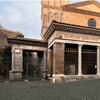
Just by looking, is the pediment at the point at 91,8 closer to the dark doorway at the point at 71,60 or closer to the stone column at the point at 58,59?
the dark doorway at the point at 71,60

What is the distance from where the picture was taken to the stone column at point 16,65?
23.3 meters

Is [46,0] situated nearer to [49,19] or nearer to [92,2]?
[49,19]

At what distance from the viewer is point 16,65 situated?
23578 millimetres

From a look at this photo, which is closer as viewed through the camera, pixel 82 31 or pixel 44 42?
pixel 82 31

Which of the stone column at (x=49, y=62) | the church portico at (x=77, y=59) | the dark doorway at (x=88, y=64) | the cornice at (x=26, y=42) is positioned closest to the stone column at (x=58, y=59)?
the church portico at (x=77, y=59)

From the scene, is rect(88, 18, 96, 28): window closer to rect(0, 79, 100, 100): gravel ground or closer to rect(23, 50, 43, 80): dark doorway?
rect(23, 50, 43, 80): dark doorway

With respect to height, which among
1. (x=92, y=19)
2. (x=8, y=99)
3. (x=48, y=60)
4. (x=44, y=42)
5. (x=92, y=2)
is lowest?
(x=8, y=99)

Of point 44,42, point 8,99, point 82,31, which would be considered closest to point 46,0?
point 44,42

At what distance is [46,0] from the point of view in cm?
3378

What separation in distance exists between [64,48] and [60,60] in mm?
1229

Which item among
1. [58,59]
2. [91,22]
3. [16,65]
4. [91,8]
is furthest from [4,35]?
[58,59]

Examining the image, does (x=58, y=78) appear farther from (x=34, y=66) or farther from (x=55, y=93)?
(x=34, y=66)

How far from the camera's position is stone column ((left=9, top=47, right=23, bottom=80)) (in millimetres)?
23328

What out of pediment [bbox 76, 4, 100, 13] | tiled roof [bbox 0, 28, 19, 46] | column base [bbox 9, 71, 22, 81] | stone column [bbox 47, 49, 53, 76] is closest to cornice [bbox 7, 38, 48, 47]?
stone column [bbox 47, 49, 53, 76]
